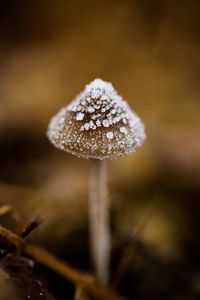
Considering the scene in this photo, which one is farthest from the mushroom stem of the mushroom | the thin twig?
the mushroom

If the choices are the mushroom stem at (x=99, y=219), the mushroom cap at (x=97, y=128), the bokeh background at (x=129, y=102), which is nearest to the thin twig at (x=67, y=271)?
the mushroom stem at (x=99, y=219)

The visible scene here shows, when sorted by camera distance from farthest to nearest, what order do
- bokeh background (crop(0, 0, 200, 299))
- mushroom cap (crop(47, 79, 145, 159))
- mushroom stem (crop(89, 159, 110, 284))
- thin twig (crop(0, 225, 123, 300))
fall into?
bokeh background (crop(0, 0, 200, 299))
mushroom stem (crop(89, 159, 110, 284))
thin twig (crop(0, 225, 123, 300))
mushroom cap (crop(47, 79, 145, 159))

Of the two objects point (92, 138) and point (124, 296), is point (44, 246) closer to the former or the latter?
point (124, 296)

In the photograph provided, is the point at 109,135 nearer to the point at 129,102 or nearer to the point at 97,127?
the point at 97,127

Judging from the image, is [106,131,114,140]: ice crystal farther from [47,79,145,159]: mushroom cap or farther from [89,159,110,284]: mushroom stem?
[89,159,110,284]: mushroom stem

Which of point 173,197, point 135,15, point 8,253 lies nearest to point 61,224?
point 173,197

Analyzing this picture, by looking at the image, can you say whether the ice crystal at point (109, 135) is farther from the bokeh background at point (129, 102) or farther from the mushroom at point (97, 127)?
the bokeh background at point (129, 102)
